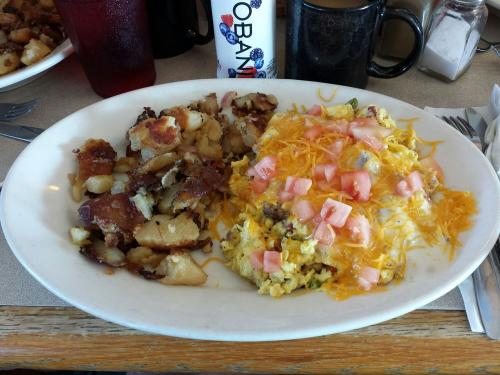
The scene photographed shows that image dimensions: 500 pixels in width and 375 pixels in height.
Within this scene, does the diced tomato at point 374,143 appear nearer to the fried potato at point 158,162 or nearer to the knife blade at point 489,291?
the knife blade at point 489,291

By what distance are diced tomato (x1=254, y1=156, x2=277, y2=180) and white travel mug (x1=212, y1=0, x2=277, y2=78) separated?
411 millimetres

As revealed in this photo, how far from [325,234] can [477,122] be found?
597 mm

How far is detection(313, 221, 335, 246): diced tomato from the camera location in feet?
2.69

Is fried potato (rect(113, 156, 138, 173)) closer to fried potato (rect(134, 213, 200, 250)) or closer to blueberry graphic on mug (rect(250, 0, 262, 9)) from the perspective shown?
fried potato (rect(134, 213, 200, 250))

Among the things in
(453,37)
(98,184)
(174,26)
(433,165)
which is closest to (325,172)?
(433,165)

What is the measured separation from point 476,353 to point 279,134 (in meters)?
0.57

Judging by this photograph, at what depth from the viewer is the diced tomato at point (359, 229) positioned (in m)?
0.82

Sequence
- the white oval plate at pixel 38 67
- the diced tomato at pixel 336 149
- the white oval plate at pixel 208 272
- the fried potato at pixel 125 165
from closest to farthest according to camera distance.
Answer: the white oval plate at pixel 208 272 → the diced tomato at pixel 336 149 → the fried potato at pixel 125 165 → the white oval plate at pixel 38 67

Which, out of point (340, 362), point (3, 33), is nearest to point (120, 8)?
point (3, 33)

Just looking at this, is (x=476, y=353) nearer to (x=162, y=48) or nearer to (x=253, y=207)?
(x=253, y=207)

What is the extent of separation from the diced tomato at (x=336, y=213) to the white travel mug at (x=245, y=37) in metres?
0.57

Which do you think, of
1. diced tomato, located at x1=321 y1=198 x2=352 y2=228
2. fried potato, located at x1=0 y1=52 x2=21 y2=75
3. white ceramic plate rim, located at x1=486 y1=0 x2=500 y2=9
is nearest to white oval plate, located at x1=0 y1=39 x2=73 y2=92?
fried potato, located at x1=0 y1=52 x2=21 y2=75

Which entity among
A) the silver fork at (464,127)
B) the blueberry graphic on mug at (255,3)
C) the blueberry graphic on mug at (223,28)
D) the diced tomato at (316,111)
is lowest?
the silver fork at (464,127)

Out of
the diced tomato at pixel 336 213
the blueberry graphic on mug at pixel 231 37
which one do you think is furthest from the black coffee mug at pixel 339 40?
the diced tomato at pixel 336 213
